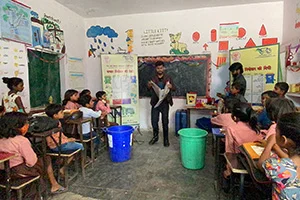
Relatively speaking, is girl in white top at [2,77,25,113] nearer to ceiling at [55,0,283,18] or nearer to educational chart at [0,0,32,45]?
educational chart at [0,0,32,45]

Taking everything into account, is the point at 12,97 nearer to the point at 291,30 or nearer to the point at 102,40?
the point at 102,40

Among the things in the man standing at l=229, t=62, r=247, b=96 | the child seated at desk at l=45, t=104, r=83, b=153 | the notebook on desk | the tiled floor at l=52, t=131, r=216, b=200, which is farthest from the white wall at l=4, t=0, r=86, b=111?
the man standing at l=229, t=62, r=247, b=96

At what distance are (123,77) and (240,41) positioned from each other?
2505 millimetres

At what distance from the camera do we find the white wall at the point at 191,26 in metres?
3.94

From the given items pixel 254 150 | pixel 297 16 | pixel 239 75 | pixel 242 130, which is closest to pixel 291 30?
pixel 297 16

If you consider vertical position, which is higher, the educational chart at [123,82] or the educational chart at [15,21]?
the educational chart at [15,21]

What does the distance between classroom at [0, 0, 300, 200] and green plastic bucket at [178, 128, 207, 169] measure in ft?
0.05

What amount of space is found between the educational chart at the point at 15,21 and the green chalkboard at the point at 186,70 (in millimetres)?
2224

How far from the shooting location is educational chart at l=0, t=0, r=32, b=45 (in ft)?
8.65

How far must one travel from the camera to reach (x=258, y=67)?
12.0 feet

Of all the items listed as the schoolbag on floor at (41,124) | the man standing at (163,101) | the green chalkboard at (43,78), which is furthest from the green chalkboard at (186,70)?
the schoolbag on floor at (41,124)

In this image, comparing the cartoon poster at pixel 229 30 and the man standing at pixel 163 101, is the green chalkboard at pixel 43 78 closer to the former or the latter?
the man standing at pixel 163 101

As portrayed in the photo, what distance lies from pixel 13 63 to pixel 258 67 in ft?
12.9

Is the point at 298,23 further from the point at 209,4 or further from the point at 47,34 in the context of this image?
the point at 47,34
